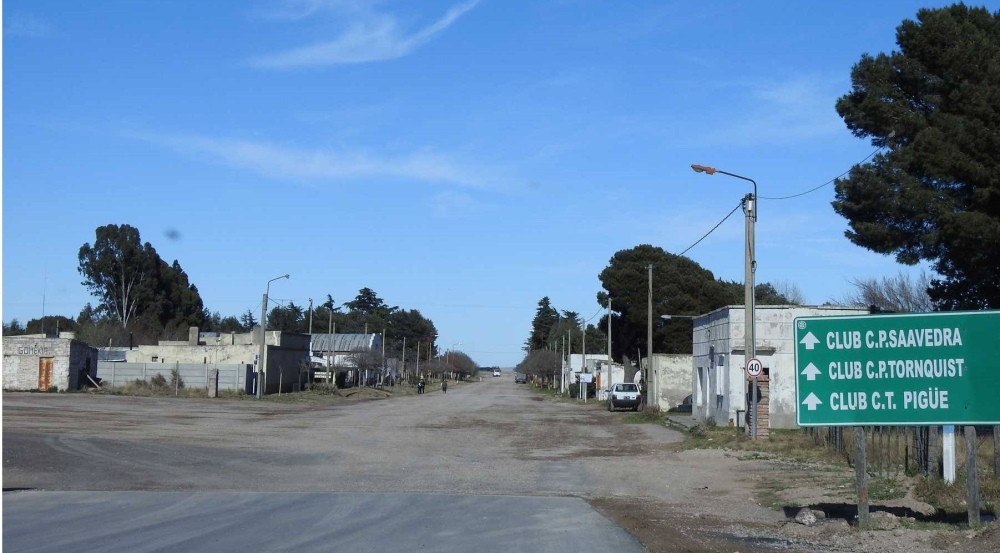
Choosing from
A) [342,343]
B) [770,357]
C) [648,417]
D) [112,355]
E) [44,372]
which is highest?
[342,343]

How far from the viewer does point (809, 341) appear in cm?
1221

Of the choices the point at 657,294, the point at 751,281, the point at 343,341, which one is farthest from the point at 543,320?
the point at 751,281

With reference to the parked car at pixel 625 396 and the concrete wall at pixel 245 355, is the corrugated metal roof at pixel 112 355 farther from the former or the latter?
the parked car at pixel 625 396

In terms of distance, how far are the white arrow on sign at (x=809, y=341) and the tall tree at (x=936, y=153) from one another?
17.3 meters

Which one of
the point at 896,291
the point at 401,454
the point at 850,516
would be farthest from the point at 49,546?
the point at 896,291

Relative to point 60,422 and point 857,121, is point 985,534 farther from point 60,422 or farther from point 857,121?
point 60,422

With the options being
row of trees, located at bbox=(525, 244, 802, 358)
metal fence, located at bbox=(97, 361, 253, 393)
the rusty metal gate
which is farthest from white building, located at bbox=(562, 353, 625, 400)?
the rusty metal gate

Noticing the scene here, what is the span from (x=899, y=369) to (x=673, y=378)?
43.0 metres

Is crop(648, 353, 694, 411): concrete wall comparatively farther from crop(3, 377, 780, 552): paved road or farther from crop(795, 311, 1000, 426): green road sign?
crop(795, 311, 1000, 426): green road sign

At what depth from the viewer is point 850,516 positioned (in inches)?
504

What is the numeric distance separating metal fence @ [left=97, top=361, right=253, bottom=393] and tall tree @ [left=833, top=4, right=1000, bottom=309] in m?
42.6

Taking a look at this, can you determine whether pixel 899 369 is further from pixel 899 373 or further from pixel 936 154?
pixel 936 154

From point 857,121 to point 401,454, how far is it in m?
20.4

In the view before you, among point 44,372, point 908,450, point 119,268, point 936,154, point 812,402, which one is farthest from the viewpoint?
point 119,268
